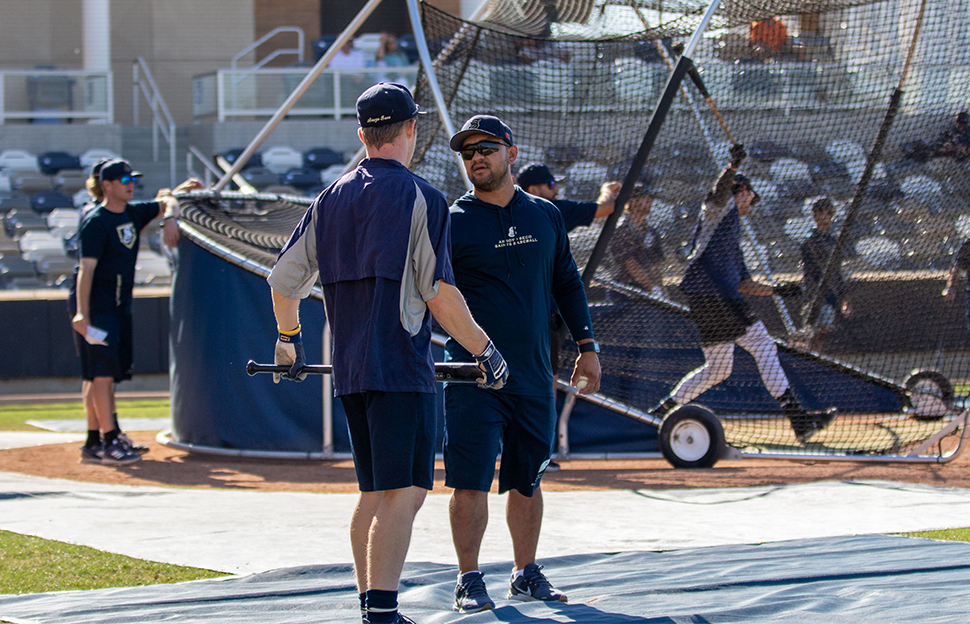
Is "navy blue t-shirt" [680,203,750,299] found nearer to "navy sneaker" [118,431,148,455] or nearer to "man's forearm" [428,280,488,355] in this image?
"navy sneaker" [118,431,148,455]

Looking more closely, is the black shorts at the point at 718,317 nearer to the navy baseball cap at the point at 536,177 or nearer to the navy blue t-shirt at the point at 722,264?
the navy blue t-shirt at the point at 722,264

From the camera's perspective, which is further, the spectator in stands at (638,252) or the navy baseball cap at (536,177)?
the spectator in stands at (638,252)

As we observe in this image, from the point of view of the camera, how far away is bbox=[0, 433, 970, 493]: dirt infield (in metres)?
6.71

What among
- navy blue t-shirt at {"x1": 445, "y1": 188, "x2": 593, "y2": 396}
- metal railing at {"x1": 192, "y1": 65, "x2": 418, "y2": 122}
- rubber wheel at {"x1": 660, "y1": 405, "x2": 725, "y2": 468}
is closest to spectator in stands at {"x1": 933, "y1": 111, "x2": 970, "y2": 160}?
rubber wheel at {"x1": 660, "y1": 405, "x2": 725, "y2": 468}

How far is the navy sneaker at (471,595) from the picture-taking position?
3846 millimetres

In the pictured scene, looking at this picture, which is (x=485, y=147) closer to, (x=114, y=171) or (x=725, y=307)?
(x=725, y=307)

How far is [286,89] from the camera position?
19.4 meters

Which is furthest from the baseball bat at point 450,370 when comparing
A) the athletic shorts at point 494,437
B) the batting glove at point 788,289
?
the batting glove at point 788,289

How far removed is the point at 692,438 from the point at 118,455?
12.9 feet

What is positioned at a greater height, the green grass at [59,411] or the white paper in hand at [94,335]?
the white paper in hand at [94,335]

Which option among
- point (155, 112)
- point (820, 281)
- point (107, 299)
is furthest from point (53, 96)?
point (820, 281)

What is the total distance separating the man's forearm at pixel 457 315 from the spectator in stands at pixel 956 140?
18.1 ft

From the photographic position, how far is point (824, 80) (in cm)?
916

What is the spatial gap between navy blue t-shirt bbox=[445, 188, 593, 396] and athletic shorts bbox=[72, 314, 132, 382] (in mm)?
4280
